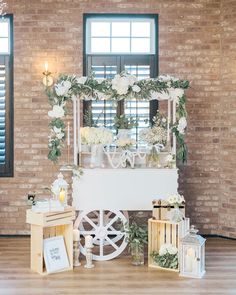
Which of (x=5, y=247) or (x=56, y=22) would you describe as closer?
(x=5, y=247)

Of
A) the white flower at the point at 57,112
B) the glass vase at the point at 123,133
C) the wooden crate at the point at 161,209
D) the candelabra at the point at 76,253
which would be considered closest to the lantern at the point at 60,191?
the candelabra at the point at 76,253

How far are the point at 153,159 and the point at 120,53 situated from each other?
1.95 meters

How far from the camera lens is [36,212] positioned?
554 cm

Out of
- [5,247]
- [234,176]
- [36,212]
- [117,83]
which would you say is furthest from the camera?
[234,176]

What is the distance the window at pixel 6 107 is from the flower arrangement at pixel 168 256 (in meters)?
2.70

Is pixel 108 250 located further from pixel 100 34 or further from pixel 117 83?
pixel 100 34

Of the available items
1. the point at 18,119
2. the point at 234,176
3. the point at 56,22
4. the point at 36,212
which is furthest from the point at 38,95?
the point at 234,176

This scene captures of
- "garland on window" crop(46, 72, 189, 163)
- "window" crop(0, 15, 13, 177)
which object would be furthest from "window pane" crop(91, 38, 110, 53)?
"garland on window" crop(46, 72, 189, 163)

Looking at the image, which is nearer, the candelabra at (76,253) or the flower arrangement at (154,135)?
the candelabra at (76,253)

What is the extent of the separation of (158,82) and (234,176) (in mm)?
1896

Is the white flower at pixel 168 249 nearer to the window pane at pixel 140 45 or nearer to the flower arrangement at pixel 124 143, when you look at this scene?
the flower arrangement at pixel 124 143

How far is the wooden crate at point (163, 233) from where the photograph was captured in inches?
222

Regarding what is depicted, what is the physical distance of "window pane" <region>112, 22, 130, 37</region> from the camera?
744 cm

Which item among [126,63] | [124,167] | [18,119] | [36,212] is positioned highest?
[126,63]
